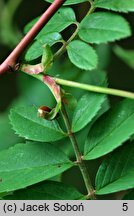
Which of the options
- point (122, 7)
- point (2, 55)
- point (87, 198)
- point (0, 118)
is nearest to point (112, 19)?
point (122, 7)

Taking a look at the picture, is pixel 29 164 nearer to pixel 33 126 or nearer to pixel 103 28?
pixel 33 126

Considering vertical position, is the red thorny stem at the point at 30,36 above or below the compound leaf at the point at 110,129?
above

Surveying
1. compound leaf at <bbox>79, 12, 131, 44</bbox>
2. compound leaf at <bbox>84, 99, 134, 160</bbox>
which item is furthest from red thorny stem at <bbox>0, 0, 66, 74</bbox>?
compound leaf at <bbox>84, 99, 134, 160</bbox>

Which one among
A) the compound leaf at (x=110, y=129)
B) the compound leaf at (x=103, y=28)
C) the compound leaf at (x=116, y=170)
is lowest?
the compound leaf at (x=116, y=170)

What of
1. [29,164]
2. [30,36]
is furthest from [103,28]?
[29,164]

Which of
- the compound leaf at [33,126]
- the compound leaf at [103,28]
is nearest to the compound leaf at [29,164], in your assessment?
the compound leaf at [33,126]

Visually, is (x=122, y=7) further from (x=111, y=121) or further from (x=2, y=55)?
(x=2, y=55)

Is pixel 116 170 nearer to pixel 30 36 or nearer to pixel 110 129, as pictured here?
pixel 110 129

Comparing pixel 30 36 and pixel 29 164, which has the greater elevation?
pixel 30 36

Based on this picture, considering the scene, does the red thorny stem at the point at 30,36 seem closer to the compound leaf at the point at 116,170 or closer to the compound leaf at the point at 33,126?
the compound leaf at the point at 33,126

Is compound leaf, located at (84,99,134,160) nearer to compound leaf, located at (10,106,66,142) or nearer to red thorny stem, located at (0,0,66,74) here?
compound leaf, located at (10,106,66,142)

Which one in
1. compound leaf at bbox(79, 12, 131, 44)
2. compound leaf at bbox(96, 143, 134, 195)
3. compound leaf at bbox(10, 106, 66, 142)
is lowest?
compound leaf at bbox(96, 143, 134, 195)
